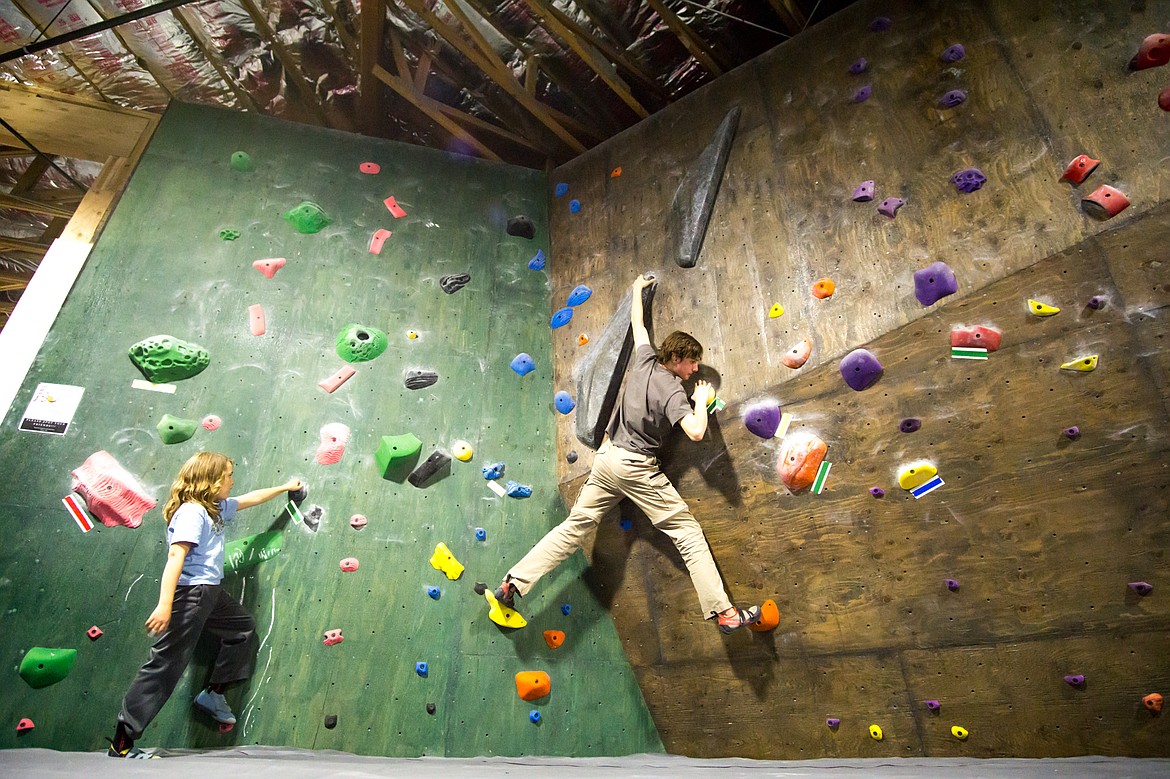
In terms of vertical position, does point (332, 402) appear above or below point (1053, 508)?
above

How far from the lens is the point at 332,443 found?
127 inches

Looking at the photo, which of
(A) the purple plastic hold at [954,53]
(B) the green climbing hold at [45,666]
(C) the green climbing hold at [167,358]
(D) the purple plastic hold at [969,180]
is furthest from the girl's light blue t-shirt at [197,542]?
(A) the purple plastic hold at [954,53]

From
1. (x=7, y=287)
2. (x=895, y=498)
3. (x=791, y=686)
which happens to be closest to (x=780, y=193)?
(x=895, y=498)

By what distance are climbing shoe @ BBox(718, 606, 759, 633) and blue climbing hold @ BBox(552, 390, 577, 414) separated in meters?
1.43

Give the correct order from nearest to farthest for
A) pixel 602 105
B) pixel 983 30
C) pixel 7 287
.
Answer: pixel 983 30, pixel 602 105, pixel 7 287

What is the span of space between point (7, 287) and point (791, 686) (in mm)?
8019

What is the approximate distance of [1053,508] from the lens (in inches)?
85.0

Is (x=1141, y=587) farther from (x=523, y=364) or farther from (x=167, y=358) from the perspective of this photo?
(x=167, y=358)

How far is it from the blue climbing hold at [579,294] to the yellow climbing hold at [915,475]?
1995 millimetres

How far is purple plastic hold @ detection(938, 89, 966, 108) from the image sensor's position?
8.99 feet

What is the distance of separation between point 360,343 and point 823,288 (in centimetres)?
234

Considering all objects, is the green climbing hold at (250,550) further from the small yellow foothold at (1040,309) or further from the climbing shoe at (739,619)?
the small yellow foothold at (1040,309)

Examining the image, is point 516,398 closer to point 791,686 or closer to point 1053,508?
point 791,686

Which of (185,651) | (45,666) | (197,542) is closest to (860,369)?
(197,542)
